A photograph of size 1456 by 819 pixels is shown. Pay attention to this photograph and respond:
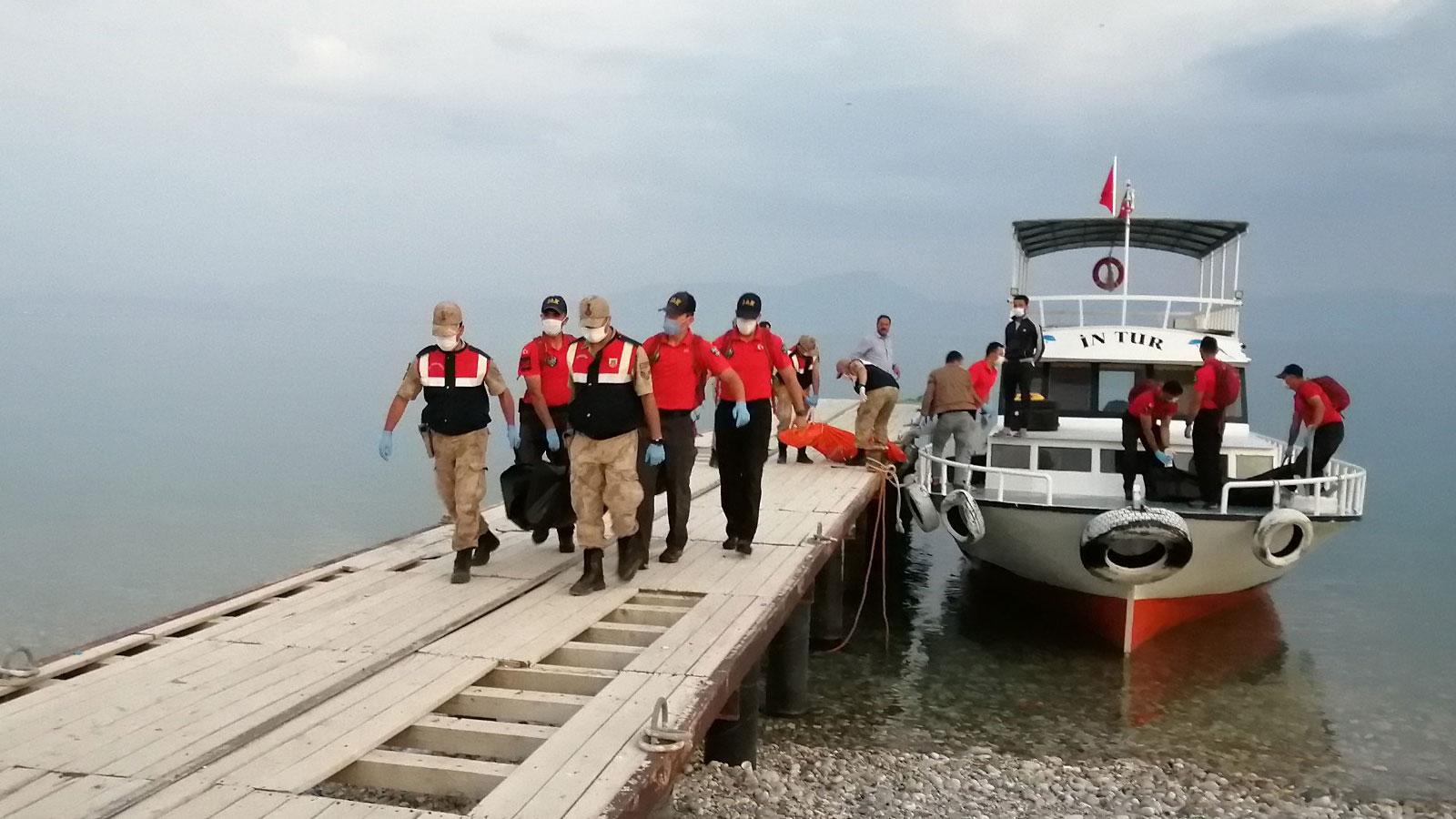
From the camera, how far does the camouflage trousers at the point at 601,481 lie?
754 centimetres

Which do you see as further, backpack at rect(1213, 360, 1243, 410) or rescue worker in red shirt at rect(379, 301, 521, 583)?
backpack at rect(1213, 360, 1243, 410)

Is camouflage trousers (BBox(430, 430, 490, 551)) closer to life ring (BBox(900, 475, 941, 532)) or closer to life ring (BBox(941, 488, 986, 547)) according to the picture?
life ring (BBox(941, 488, 986, 547))

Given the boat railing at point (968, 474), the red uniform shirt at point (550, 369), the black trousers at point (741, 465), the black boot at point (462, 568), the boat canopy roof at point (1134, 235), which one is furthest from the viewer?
the boat canopy roof at point (1134, 235)

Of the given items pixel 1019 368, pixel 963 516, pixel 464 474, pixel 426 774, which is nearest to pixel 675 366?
pixel 464 474

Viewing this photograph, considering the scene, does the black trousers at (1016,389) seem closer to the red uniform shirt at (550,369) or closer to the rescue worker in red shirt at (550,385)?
the rescue worker in red shirt at (550,385)

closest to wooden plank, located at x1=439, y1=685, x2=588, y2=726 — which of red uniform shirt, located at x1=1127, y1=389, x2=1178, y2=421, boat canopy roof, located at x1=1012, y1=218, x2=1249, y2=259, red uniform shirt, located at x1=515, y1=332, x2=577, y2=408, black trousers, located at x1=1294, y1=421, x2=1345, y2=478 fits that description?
red uniform shirt, located at x1=515, y1=332, x2=577, y2=408

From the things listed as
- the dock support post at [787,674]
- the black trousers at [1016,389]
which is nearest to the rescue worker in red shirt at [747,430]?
the dock support post at [787,674]

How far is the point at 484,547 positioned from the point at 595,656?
224 cm

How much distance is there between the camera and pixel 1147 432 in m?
11.9

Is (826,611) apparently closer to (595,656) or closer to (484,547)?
(484,547)

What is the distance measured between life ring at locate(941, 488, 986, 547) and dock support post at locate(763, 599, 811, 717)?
2642 mm

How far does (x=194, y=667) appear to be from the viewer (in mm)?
5875

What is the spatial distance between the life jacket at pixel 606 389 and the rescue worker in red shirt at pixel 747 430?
3.85 feet

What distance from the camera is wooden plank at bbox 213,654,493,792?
4.55m
